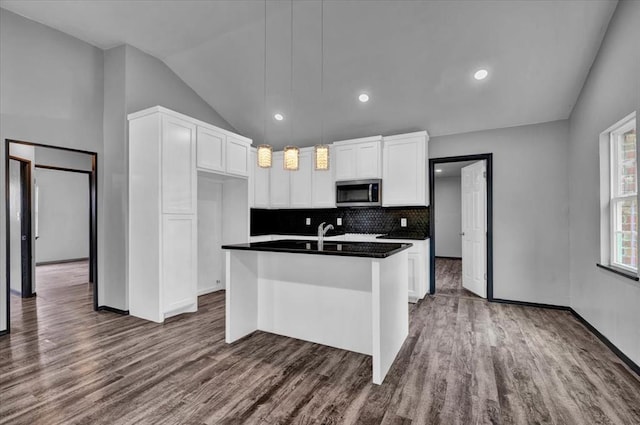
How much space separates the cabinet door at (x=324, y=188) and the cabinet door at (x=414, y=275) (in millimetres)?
1595

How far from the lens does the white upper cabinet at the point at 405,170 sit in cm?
462

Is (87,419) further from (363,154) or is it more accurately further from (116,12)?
(363,154)

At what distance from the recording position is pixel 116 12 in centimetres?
348

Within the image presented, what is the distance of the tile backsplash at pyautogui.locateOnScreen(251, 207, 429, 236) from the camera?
511 centimetres

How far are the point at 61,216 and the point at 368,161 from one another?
8398mm

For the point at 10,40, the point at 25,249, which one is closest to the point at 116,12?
the point at 10,40

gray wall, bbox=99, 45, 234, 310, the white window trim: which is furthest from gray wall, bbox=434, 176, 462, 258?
gray wall, bbox=99, 45, 234, 310

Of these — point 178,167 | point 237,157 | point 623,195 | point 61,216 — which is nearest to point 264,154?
point 178,167

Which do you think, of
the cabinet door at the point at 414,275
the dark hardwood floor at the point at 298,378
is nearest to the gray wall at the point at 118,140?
the dark hardwood floor at the point at 298,378

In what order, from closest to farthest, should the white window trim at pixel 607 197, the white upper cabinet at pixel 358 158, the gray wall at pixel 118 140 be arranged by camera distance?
the white window trim at pixel 607 197 < the gray wall at pixel 118 140 < the white upper cabinet at pixel 358 158

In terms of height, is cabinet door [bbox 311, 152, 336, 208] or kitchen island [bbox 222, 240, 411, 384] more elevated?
cabinet door [bbox 311, 152, 336, 208]

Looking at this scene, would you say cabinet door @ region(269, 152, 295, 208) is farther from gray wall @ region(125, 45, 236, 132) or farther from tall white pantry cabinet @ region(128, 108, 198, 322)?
tall white pantry cabinet @ region(128, 108, 198, 322)

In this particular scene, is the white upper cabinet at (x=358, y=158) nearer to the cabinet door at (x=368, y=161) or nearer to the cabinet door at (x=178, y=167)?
the cabinet door at (x=368, y=161)

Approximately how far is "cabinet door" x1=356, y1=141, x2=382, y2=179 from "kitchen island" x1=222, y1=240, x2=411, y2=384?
2.07 meters
